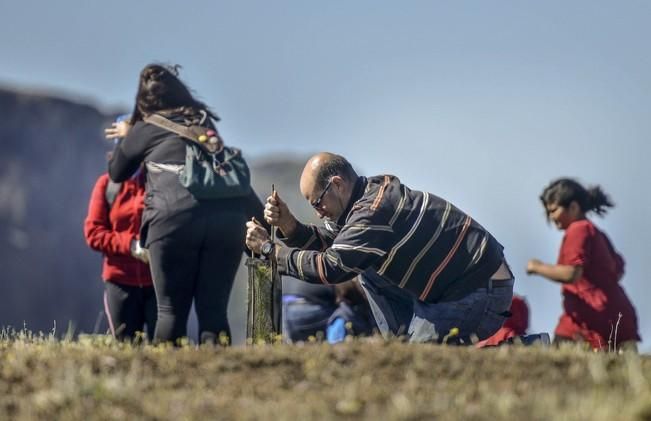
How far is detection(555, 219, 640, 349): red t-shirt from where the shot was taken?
10703mm

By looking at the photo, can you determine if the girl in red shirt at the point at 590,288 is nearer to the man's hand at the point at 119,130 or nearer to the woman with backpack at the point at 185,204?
the woman with backpack at the point at 185,204

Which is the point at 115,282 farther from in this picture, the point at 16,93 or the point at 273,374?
the point at 16,93

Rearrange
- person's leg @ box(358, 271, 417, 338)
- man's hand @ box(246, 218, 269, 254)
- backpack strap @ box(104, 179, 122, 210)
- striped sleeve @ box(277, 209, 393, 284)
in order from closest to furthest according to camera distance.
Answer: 1. striped sleeve @ box(277, 209, 393, 284)
2. man's hand @ box(246, 218, 269, 254)
3. person's leg @ box(358, 271, 417, 338)
4. backpack strap @ box(104, 179, 122, 210)

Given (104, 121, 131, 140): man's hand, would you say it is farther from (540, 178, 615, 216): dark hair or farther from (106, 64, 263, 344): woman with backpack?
(540, 178, 615, 216): dark hair

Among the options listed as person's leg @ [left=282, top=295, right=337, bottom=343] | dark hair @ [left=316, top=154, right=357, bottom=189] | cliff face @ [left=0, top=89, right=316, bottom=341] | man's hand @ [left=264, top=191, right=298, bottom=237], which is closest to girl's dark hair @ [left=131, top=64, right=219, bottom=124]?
man's hand @ [left=264, top=191, right=298, bottom=237]

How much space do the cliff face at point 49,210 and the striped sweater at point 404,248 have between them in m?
41.0

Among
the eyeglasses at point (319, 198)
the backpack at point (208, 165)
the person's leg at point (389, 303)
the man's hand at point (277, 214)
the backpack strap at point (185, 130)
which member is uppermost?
the backpack strap at point (185, 130)

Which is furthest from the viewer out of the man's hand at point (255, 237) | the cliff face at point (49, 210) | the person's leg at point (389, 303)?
the cliff face at point (49, 210)

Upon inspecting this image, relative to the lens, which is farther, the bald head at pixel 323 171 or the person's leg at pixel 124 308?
the person's leg at pixel 124 308

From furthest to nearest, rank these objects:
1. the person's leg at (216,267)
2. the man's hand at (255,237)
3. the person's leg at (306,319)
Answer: the person's leg at (306,319) → the person's leg at (216,267) → the man's hand at (255,237)

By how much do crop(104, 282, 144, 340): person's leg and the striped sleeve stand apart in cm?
220

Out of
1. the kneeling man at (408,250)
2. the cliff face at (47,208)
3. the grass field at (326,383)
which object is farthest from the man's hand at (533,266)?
the cliff face at (47,208)

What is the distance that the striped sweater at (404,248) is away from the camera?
777 cm

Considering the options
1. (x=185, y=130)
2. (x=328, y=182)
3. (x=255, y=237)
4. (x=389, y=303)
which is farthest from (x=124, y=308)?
(x=328, y=182)
